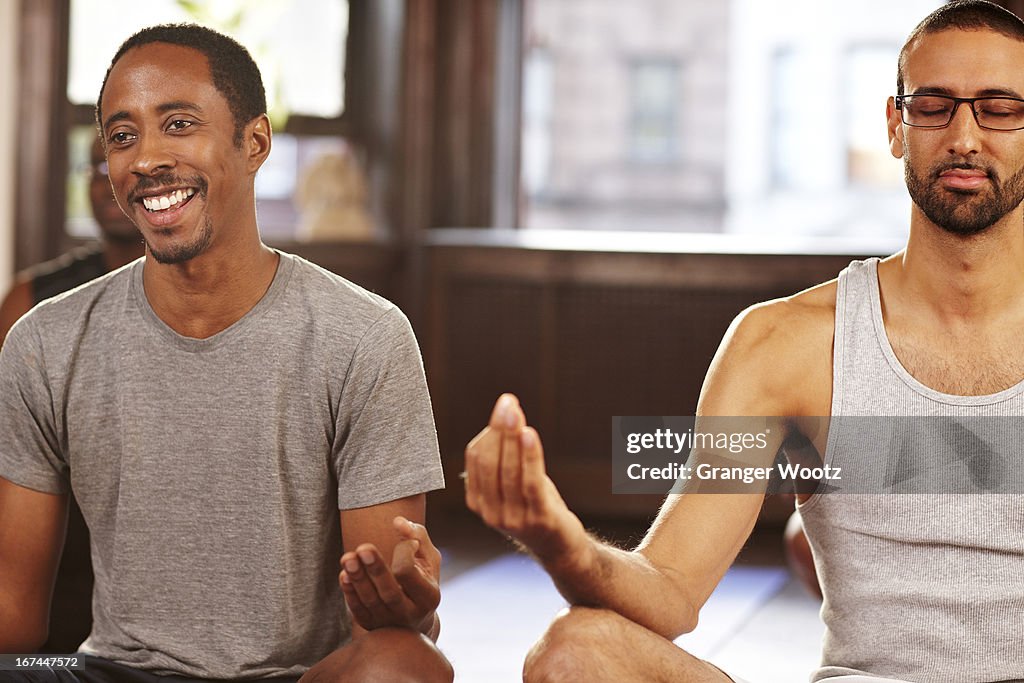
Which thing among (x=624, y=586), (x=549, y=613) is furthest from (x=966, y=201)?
(x=549, y=613)

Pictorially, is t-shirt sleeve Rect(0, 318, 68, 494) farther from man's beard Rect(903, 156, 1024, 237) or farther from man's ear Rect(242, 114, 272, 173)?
man's beard Rect(903, 156, 1024, 237)

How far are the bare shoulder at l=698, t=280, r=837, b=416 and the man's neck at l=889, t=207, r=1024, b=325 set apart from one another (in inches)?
5.1

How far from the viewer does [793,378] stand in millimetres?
1821

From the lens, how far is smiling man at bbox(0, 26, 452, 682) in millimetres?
1725

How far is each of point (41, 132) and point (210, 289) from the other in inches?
107

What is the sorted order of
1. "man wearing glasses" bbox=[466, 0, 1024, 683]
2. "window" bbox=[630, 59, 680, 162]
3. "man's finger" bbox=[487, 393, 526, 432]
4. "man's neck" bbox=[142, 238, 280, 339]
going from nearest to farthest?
1. "man's finger" bbox=[487, 393, 526, 432]
2. "man wearing glasses" bbox=[466, 0, 1024, 683]
3. "man's neck" bbox=[142, 238, 280, 339]
4. "window" bbox=[630, 59, 680, 162]

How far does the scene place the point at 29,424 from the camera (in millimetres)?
1797

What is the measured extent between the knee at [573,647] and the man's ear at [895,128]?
2.50 feet

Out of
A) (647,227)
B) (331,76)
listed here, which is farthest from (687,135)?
(331,76)

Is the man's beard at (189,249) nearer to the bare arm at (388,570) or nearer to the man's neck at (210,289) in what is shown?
the man's neck at (210,289)

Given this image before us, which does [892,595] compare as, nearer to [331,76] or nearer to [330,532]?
[330,532]

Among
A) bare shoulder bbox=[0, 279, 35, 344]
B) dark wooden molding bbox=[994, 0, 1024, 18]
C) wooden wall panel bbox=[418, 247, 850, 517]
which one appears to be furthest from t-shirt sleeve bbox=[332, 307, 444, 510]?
dark wooden molding bbox=[994, 0, 1024, 18]

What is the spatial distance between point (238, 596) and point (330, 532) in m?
0.14

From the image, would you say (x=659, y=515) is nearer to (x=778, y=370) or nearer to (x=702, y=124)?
(x=778, y=370)
